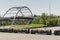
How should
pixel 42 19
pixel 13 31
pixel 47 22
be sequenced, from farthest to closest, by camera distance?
pixel 42 19, pixel 47 22, pixel 13 31

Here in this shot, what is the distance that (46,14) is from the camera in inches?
4139

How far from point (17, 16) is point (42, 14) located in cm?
1959

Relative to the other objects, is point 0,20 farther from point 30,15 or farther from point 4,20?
point 30,15

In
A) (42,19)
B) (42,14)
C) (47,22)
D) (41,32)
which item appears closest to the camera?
(41,32)

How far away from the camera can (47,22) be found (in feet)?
283

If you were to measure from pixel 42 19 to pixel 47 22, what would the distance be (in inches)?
334

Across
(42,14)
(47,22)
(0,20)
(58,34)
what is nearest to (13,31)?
(58,34)

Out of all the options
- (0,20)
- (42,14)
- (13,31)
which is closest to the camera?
(13,31)

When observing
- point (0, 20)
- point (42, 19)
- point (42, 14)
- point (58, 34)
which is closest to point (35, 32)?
point (58, 34)

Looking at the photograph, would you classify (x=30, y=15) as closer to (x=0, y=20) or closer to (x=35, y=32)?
(x=0, y=20)

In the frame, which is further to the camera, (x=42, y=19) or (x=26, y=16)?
(x=26, y=16)

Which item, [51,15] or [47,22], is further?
[51,15]

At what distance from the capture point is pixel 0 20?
112 meters

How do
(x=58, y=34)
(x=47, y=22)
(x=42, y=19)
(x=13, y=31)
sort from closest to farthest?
(x=58, y=34)
(x=13, y=31)
(x=47, y=22)
(x=42, y=19)
